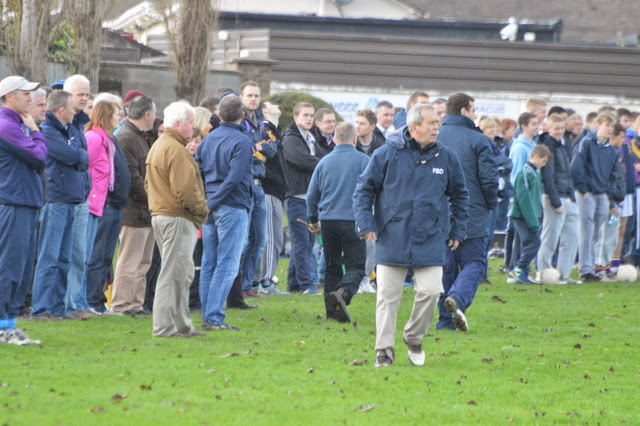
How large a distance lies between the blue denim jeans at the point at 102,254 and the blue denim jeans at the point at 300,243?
9.52ft

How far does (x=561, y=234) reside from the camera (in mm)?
16375

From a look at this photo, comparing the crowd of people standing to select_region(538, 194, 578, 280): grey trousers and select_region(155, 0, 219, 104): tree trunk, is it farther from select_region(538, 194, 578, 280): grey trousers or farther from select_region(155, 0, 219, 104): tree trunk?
select_region(155, 0, 219, 104): tree trunk

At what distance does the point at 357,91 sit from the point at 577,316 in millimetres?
21617

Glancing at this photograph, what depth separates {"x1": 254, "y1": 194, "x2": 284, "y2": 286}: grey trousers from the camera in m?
14.1

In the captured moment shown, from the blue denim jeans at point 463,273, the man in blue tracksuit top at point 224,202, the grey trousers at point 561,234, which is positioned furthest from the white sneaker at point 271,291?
the grey trousers at point 561,234

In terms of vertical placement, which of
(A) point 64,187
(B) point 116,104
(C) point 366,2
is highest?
(C) point 366,2

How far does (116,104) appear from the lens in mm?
11742

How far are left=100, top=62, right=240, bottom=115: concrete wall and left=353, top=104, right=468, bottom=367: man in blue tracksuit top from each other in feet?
59.6

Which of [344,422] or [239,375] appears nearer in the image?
[344,422]

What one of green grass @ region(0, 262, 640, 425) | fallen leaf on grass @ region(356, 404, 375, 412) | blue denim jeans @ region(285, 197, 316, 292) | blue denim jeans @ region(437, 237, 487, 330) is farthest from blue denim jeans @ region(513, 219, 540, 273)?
fallen leaf on grass @ region(356, 404, 375, 412)

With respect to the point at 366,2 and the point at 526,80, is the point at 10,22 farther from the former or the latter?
the point at 366,2

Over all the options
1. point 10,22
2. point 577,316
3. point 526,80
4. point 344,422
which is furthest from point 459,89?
point 344,422

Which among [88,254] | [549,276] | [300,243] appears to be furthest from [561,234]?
[88,254]

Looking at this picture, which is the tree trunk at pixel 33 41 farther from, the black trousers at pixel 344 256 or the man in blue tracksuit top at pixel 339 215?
the black trousers at pixel 344 256
